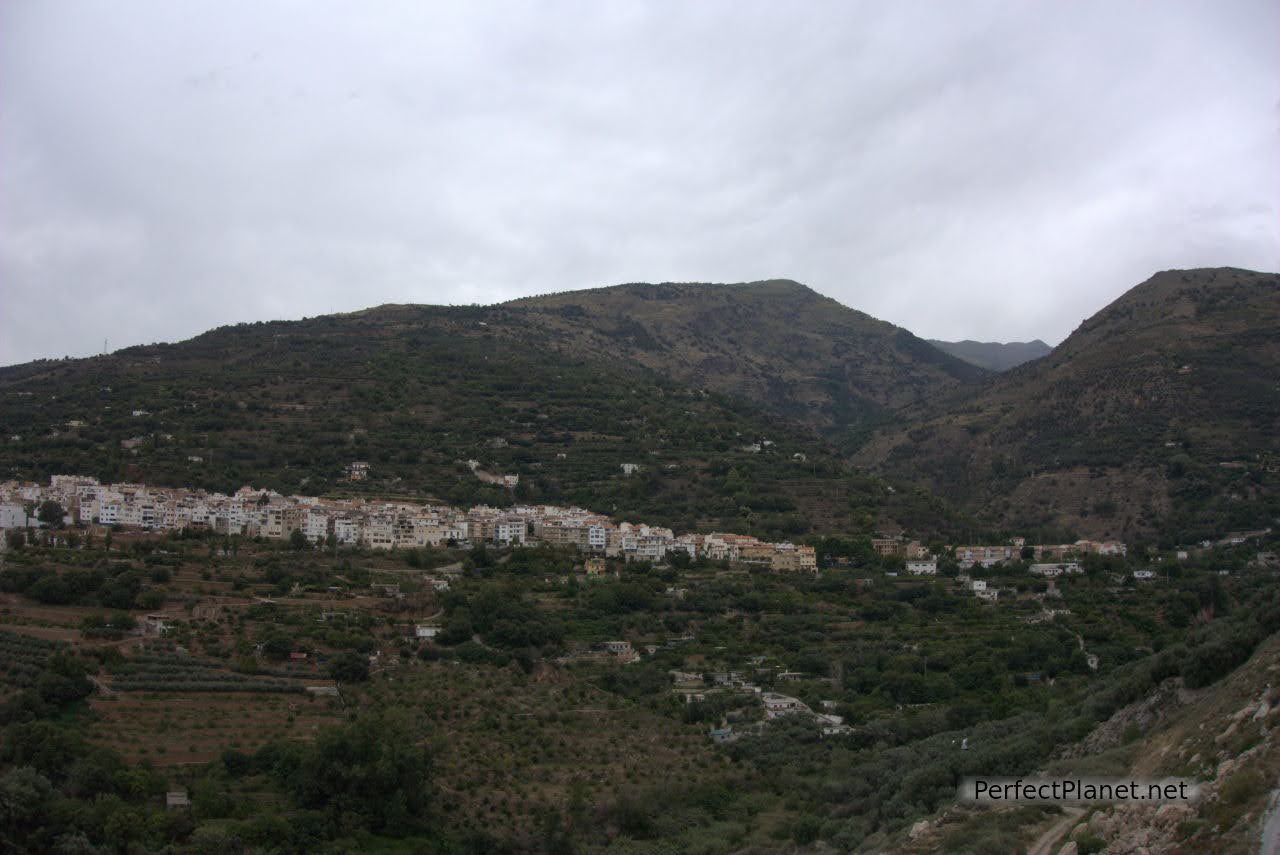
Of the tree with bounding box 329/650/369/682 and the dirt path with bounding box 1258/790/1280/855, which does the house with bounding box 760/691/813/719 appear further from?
the dirt path with bounding box 1258/790/1280/855

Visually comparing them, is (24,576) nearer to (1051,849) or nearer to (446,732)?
(446,732)

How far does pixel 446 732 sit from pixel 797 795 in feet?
27.4

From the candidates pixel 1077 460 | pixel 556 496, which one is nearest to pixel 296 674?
pixel 556 496

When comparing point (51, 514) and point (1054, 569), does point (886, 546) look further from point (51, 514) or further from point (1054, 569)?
point (51, 514)

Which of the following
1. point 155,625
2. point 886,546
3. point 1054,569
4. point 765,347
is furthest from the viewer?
point 765,347

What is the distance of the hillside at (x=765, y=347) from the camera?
334 ft

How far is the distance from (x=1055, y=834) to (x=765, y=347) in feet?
356

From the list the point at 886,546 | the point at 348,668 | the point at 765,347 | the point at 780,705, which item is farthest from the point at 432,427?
the point at 765,347

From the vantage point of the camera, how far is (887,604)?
41094 millimetres

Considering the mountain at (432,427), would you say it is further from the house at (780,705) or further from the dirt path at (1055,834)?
the dirt path at (1055,834)

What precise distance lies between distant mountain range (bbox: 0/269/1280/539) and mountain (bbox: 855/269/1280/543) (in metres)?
0.15

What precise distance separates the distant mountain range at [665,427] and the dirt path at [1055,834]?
1445 inches

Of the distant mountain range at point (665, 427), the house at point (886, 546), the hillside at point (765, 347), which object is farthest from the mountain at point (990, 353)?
the house at point (886, 546)

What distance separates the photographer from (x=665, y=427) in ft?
215
